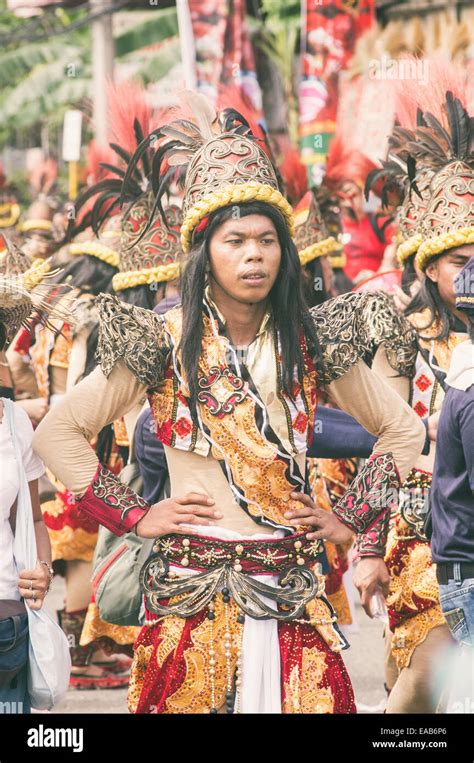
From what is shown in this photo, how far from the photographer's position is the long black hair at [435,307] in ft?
19.2

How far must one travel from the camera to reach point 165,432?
4293mm

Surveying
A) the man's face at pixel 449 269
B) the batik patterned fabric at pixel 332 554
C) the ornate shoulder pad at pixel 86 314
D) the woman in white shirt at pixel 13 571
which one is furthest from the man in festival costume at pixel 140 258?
the woman in white shirt at pixel 13 571

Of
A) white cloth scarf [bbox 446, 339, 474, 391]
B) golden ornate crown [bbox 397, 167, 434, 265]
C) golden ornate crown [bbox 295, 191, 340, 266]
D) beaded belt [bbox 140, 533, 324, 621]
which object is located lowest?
beaded belt [bbox 140, 533, 324, 621]

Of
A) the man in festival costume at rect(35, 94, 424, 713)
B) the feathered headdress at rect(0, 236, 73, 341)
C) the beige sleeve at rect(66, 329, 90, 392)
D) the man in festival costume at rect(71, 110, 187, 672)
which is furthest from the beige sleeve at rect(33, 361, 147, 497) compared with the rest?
the beige sleeve at rect(66, 329, 90, 392)

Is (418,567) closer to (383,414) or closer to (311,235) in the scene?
(383,414)

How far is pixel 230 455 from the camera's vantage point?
13.8 feet

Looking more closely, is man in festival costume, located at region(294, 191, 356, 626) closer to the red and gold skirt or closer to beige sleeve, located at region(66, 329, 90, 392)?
beige sleeve, located at region(66, 329, 90, 392)

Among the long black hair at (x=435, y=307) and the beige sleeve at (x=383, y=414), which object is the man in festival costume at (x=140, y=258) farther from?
the beige sleeve at (x=383, y=414)

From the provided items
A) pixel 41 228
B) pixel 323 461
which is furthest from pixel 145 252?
pixel 41 228

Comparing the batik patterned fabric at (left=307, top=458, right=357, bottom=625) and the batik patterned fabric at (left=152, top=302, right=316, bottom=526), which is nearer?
the batik patterned fabric at (left=152, top=302, right=316, bottom=526)

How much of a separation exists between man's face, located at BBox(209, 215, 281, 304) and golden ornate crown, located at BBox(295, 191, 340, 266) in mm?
3258

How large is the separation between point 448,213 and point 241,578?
2242 millimetres

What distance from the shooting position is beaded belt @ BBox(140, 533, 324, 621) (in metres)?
4.16

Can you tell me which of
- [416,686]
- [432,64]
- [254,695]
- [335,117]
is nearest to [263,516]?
[254,695]
